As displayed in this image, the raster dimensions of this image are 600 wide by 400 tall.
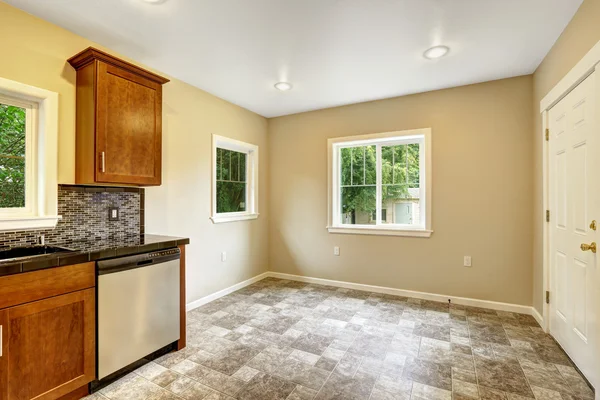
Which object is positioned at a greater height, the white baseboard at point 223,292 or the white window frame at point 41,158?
the white window frame at point 41,158

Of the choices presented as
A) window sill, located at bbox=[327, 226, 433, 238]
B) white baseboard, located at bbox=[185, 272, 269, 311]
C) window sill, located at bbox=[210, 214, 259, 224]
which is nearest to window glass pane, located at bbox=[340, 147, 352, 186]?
window sill, located at bbox=[327, 226, 433, 238]

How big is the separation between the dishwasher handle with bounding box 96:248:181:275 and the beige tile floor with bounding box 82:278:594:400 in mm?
772

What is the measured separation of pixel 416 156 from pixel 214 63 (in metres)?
2.62

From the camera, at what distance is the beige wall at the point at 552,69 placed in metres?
1.92

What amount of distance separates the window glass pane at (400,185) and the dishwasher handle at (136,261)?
8.90ft

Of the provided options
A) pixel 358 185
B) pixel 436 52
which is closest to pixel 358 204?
pixel 358 185

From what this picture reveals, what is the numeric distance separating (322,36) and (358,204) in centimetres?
234

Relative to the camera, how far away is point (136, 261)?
208cm

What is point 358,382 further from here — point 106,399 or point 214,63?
point 214,63

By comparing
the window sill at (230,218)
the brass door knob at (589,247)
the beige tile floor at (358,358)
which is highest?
the window sill at (230,218)

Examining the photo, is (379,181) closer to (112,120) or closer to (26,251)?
(112,120)

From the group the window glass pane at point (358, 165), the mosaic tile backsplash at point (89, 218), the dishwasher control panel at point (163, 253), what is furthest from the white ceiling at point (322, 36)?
the dishwasher control panel at point (163, 253)

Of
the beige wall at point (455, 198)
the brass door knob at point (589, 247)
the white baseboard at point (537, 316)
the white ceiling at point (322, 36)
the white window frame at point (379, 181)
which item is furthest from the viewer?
the white window frame at point (379, 181)

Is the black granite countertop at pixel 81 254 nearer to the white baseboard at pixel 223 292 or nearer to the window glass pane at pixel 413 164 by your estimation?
the white baseboard at pixel 223 292
